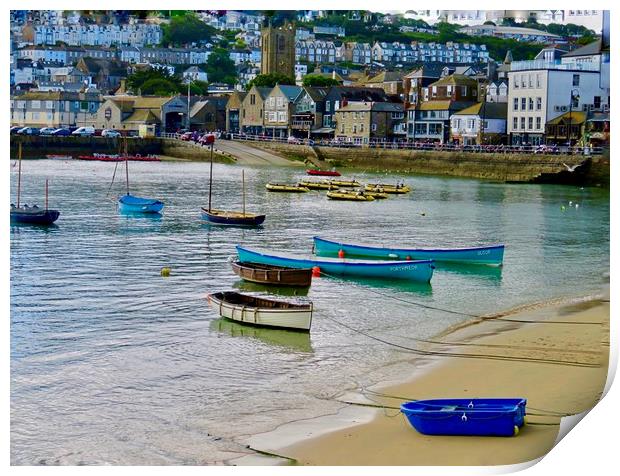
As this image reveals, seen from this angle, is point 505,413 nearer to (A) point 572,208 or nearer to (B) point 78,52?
(A) point 572,208

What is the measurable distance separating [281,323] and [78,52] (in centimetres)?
9887

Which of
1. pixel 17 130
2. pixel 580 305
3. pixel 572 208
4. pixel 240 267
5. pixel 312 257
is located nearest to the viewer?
pixel 580 305

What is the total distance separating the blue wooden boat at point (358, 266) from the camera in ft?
63.4

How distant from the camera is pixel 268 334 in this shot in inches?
581

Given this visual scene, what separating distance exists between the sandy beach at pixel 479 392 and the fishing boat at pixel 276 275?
3524 millimetres

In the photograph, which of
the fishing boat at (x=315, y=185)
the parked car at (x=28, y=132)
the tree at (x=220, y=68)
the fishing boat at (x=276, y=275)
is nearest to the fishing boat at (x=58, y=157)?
the parked car at (x=28, y=132)

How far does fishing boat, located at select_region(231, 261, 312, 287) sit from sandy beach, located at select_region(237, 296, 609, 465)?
3524 mm

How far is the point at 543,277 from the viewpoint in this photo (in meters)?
20.8

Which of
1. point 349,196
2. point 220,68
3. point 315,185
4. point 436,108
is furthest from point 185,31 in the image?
point 349,196

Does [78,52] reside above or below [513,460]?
above

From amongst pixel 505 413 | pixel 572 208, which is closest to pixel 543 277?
pixel 505 413

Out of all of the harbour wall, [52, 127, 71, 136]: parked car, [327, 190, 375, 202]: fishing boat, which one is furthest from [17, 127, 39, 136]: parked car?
[327, 190, 375, 202]: fishing boat

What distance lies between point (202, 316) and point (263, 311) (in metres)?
1.54

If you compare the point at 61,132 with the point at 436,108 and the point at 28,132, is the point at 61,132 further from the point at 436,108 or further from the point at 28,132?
the point at 436,108
